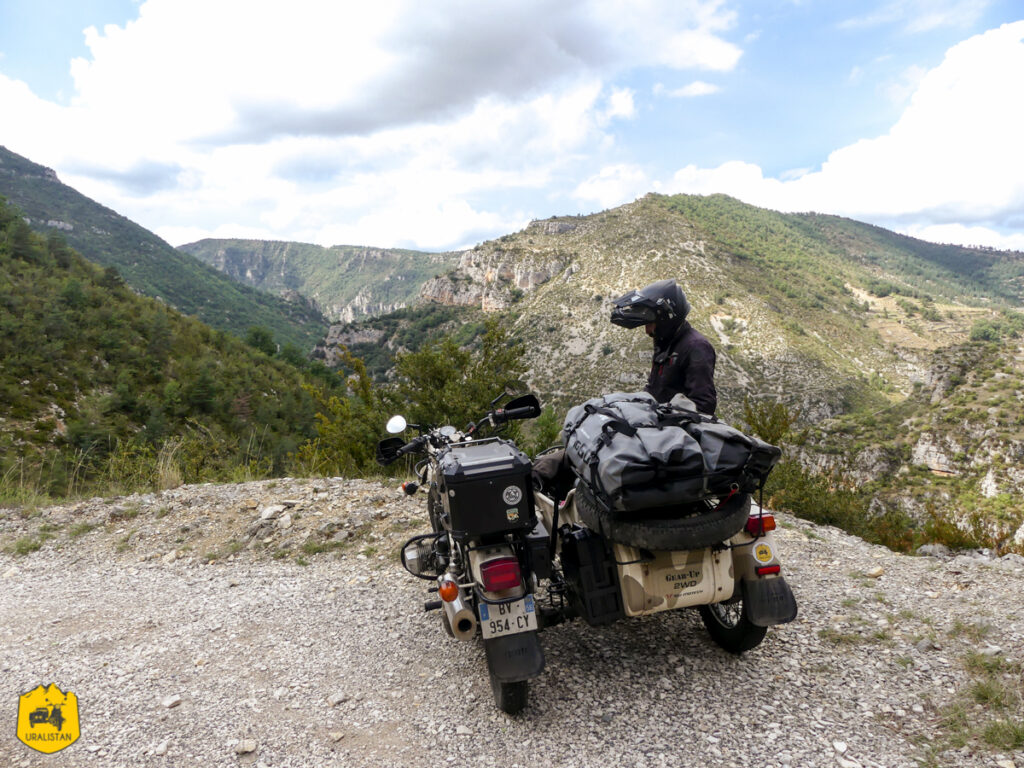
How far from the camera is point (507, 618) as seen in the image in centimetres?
279

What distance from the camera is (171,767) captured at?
2668 millimetres

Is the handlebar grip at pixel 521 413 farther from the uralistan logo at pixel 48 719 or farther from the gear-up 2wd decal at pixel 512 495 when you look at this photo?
the uralistan logo at pixel 48 719

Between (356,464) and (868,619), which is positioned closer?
(868,619)

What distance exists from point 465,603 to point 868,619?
292 centimetres

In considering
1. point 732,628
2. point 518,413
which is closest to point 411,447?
point 518,413

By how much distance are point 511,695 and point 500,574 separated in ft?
2.12

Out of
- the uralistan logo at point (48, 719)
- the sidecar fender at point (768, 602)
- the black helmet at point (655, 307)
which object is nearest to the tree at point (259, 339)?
the uralistan logo at point (48, 719)

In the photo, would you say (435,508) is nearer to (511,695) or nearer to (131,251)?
(511,695)

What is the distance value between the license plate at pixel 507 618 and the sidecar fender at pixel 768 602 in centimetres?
124

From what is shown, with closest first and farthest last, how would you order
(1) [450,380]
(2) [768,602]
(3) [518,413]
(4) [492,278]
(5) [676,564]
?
(5) [676,564] < (2) [768,602] < (3) [518,413] < (1) [450,380] < (4) [492,278]

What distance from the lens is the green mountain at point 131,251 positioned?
90.3 meters

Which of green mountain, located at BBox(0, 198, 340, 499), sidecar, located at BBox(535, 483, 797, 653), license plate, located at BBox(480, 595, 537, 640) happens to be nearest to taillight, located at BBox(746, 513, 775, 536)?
sidecar, located at BBox(535, 483, 797, 653)

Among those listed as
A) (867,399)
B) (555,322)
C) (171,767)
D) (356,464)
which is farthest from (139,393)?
(867,399)

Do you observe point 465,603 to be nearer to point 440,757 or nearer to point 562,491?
point 440,757
